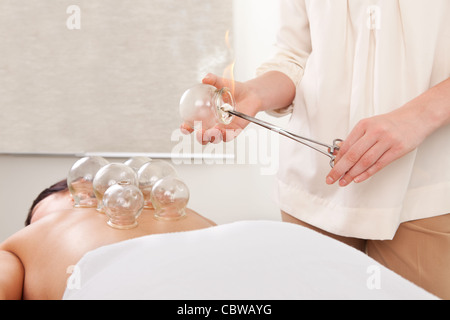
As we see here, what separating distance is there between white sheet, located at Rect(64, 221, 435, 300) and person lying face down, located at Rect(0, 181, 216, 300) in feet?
0.81

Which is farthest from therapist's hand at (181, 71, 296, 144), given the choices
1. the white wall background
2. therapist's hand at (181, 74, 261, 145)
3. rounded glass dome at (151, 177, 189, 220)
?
the white wall background

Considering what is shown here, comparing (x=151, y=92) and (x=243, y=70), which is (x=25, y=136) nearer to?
(x=151, y=92)

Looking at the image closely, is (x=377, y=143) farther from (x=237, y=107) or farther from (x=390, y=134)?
(x=237, y=107)

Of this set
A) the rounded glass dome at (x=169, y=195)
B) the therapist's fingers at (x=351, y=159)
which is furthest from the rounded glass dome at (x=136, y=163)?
the therapist's fingers at (x=351, y=159)

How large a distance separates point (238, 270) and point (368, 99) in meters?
0.51

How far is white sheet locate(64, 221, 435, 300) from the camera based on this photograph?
1.72 feet

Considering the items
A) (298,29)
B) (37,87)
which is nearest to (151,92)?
(37,87)

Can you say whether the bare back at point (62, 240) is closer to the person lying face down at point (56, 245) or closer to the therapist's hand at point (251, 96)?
the person lying face down at point (56, 245)

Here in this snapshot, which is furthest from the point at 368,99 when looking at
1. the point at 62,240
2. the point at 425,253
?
the point at 62,240

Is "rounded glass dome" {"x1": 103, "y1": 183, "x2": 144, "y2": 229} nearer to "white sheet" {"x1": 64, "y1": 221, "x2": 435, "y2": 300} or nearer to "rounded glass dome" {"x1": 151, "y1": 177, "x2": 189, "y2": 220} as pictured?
"rounded glass dome" {"x1": 151, "y1": 177, "x2": 189, "y2": 220}

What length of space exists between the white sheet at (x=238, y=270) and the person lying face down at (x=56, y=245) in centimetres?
25

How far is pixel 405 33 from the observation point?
0.87m

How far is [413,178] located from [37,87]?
6.16 ft

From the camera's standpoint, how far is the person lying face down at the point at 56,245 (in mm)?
867
